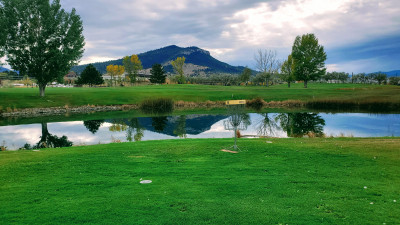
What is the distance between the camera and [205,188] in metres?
7.35

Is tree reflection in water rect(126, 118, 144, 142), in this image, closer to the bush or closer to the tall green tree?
the bush

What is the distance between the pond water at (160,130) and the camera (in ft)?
74.7

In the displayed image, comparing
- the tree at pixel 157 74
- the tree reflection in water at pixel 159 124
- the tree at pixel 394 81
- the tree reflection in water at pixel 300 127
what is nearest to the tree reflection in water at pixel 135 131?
the tree reflection in water at pixel 159 124

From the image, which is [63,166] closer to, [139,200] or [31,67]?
[139,200]

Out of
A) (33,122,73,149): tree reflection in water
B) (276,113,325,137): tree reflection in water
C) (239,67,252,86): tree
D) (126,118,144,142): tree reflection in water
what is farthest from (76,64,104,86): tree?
(276,113,325,137): tree reflection in water

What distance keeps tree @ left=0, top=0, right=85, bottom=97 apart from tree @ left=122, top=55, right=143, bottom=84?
2585 inches

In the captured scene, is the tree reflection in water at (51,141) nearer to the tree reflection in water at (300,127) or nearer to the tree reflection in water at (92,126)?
the tree reflection in water at (92,126)

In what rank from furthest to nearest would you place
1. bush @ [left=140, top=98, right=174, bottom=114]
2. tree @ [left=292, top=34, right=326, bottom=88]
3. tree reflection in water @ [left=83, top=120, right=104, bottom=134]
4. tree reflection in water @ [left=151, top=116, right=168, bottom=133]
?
tree @ [left=292, top=34, right=326, bottom=88], bush @ [left=140, top=98, right=174, bottom=114], tree reflection in water @ [left=151, top=116, right=168, bottom=133], tree reflection in water @ [left=83, top=120, right=104, bottom=134]

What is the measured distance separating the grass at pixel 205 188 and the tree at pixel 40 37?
38.4 meters

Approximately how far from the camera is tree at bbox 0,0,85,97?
41.9 metres

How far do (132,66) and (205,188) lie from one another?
373 feet

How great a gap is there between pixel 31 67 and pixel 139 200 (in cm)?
4625

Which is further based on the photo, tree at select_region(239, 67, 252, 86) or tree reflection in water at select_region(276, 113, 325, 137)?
tree at select_region(239, 67, 252, 86)

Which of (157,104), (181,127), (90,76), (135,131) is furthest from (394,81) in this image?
(90,76)
